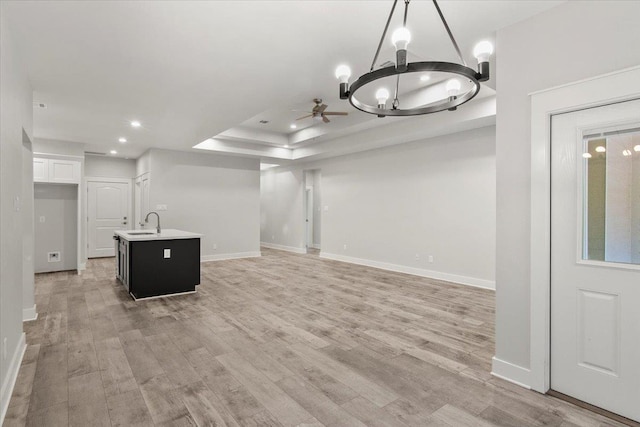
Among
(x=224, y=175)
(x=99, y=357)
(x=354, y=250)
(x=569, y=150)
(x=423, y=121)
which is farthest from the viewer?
(x=224, y=175)

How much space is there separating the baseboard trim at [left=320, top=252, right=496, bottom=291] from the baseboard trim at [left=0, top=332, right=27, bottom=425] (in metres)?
5.72

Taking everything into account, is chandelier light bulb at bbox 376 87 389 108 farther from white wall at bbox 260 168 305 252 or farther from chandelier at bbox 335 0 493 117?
white wall at bbox 260 168 305 252

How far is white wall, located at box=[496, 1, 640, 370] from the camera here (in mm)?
2125

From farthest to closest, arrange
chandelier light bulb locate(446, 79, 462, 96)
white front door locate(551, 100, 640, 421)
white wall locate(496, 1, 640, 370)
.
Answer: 1. chandelier light bulb locate(446, 79, 462, 96)
2. white wall locate(496, 1, 640, 370)
3. white front door locate(551, 100, 640, 421)

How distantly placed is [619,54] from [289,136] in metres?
6.68

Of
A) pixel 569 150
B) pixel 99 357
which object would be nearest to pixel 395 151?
pixel 569 150

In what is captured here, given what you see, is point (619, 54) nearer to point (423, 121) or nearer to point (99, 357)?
point (423, 121)

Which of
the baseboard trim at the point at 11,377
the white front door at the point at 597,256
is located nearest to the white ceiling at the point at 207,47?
the white front door at the point at 597,256

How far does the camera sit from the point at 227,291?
5.24 meters

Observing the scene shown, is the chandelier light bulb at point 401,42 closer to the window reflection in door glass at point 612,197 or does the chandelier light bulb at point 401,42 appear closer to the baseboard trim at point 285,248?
the window reflection in door glass at point 612,197

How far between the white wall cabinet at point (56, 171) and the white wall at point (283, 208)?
5.25m

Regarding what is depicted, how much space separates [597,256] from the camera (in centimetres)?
215

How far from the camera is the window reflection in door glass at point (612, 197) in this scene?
6.64 feet

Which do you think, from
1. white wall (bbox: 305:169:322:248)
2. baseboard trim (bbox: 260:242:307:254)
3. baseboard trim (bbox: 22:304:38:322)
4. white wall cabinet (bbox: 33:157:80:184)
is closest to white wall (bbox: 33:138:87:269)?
white wall cabinet (bbox: 33:157:80:184)
